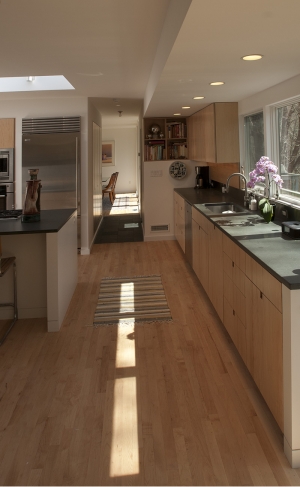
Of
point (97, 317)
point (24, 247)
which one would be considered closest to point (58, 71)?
point (24, 247)

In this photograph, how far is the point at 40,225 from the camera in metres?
4.20

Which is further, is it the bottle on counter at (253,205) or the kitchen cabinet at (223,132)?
the kitchen cabinet at (223,132)

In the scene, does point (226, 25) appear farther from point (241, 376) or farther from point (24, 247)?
point (24, 247)

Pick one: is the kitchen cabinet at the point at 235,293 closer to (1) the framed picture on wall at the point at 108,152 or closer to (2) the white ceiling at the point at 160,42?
(2) the white ceiling at the point at 160,42

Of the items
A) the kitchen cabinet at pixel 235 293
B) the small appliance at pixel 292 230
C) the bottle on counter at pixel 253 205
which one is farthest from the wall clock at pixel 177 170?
the small appliance at pixel 292 230

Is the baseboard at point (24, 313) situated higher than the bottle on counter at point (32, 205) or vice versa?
the bottle on counter at point (32, 205)

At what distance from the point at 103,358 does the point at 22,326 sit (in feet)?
3.62

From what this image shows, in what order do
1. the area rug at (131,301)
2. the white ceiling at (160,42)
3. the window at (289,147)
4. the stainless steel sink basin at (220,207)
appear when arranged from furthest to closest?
the stainless steel sink basin at (220,207) < the area rug at (131,301) < the window at (289,147) < the white ceiling at (160,42)

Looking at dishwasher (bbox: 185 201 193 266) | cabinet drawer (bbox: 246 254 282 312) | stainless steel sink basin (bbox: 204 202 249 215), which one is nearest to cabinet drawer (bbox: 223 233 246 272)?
cabinet drawer (bbox: 246 254 282 312)

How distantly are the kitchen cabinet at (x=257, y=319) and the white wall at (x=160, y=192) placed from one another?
441 cm

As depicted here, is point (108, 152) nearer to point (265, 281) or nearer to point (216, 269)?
point (216, 269)

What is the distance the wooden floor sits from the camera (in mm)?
2174

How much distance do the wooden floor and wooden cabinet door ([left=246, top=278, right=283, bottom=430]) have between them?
18 centimetres

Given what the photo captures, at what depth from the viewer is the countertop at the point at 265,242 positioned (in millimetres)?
2355
